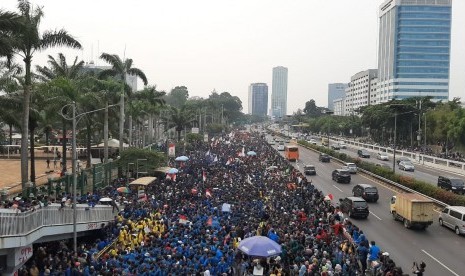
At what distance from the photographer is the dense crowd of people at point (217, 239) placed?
607 inches

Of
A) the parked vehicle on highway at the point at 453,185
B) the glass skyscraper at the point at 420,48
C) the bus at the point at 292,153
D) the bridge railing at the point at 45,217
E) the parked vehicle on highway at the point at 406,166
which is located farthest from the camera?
the glass skyscraper at the point at 420,48

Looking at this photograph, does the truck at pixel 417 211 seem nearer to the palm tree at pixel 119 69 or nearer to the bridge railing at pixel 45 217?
the bridge railing at pixel 45 217

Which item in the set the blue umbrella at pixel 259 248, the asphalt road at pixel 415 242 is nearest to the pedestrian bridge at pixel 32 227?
the blue umbrella at pixel 259 248

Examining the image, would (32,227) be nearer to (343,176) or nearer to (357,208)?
(357,208)

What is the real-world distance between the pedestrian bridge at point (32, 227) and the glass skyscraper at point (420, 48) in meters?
160

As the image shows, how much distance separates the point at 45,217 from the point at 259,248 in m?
8.03

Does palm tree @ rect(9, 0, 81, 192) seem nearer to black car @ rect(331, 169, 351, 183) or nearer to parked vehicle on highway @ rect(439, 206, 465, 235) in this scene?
parked vehicle on highway @ rect(439, 206, 465, 235)

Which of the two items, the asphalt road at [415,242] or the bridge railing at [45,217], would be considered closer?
the bridge railing at [45,217]

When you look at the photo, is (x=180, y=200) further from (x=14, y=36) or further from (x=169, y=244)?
(x=14, y=36)

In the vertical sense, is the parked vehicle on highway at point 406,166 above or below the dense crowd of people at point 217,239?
below

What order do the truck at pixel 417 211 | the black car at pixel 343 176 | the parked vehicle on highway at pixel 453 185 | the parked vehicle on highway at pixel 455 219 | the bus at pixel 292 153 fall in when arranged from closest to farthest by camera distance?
the parked vehicle on highway at pixel 455 219 → the truck at pixel 417 211 → the parked vehicle on highway at pixel 453 185 → the black car at pixel 343 176 → the bus at pixel 292 153

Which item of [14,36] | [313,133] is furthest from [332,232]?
[313,133]

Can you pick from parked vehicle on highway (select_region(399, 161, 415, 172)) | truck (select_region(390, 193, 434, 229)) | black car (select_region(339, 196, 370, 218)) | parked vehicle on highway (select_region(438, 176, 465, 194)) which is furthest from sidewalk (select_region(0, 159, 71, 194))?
parked vehicle on highway (select_region(399, 161, 415, 172))

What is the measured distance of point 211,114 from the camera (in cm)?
17062
